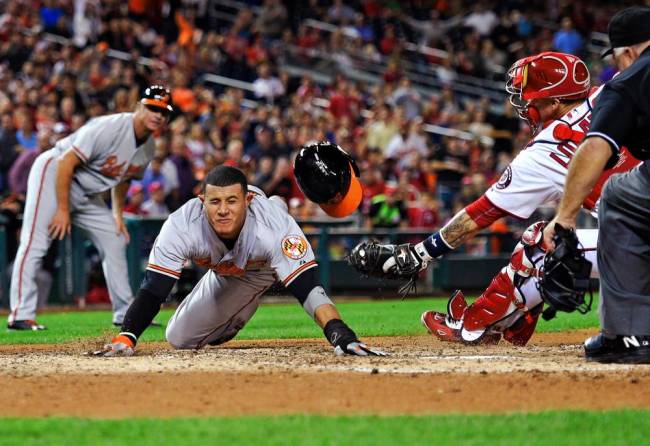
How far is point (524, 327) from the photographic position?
8102mm

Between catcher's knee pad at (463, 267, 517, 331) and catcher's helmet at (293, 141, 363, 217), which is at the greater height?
catcher's helmet at (293, 141, 363, 217)

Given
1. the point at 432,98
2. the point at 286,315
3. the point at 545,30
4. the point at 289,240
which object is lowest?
the point at 286,315

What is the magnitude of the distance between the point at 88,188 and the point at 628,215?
19.4 feet

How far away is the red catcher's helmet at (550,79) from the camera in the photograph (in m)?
7.62

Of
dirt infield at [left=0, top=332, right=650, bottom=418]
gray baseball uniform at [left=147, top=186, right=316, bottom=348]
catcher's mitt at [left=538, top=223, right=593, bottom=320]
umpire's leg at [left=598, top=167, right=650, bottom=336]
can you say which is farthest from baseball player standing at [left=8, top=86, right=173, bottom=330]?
umpire's leg at [left=598, top=167, right=650, bottom=336]

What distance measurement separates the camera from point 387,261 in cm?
766

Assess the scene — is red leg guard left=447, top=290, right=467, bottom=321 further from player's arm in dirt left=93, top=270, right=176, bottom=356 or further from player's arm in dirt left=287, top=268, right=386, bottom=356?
player's arm in dirt left=93, top=270, right=176, bottom=356

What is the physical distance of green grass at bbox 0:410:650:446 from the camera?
15.0 feet

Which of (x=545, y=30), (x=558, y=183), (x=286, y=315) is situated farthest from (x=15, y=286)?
(x=545, y=30)

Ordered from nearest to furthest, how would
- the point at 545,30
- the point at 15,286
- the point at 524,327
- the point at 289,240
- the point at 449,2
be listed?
the point at 289,240, the point at 524,327, the point at 15,286, the point at 545,30, the point at 449,2

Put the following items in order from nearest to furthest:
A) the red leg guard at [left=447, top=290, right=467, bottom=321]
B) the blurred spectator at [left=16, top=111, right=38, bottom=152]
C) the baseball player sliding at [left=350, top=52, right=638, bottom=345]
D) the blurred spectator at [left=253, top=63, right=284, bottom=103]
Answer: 1. the baseball player sliding at [left=350, top=52, right=638, bottom=345]
2. the red leg guard at [left=447, top=290, right=467, bottom=321]
3. the blurred spectator at [left=16, top=111, right=38, bottom=152]
4. the blurred spectator at [left=253, top=63, right=284, bottom=103]

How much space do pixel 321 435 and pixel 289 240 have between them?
8.63 ft

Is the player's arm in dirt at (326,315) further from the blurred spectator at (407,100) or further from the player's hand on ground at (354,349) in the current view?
the blurred spectator at (407,100)

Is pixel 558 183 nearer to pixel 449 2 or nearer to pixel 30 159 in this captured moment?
pixel 30 159
